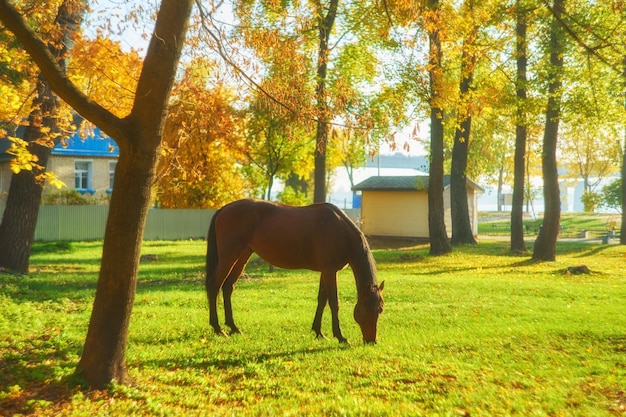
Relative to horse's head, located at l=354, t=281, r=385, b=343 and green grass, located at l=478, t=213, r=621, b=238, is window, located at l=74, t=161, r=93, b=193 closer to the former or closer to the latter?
green grass, located at l=478, t=213, r=621, b=238

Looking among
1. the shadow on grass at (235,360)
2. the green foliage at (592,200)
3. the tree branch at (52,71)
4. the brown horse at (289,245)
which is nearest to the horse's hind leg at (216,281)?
the brown horse at (289,245)

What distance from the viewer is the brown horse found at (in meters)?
8.67

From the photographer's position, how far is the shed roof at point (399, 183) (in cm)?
3650

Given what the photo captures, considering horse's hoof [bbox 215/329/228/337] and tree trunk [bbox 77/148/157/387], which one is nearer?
tree trunk [bbox 77/148/157/387]

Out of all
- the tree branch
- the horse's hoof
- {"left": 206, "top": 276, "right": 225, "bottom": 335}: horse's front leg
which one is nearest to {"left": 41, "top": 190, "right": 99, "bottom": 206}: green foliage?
{"left": 206, "top": 276, "right": 225, "bottom": 335}: horse's front leg

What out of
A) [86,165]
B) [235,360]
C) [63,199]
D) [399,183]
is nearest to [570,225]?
[399,183]

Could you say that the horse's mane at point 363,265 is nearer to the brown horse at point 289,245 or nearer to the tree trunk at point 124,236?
the brown horse at point 289,245

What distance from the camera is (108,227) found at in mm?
6172

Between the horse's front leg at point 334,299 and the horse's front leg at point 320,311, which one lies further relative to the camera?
the horse's front leg at point 320,311

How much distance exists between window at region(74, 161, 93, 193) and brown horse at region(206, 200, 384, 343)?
31.8 metres

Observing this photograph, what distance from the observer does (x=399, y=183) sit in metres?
38.4

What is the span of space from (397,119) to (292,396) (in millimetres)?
4922

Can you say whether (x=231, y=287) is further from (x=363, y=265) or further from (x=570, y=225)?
→ (x=570, y=225)

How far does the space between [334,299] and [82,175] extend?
3395cm
